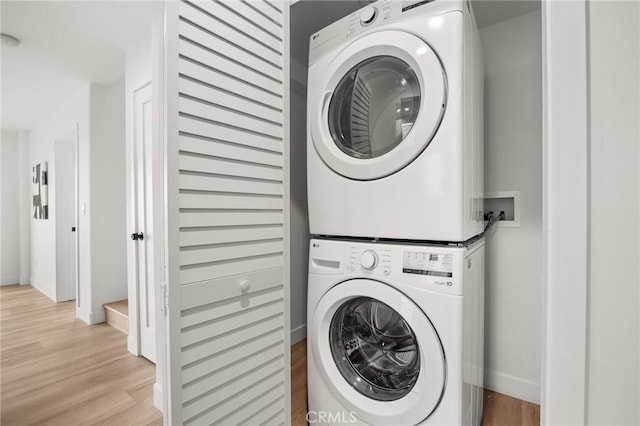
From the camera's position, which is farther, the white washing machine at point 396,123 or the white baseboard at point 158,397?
the white baseboard at point 158,397

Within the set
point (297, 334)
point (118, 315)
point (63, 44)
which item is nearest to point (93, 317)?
point (118, 315)

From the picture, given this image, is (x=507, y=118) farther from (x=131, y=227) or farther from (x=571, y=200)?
(x=131, y=227)

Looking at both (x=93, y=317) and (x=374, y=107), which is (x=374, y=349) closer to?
(x=374, y=107)

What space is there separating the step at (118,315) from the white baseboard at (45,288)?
1368 millimetres

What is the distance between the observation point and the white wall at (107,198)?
9.45ft

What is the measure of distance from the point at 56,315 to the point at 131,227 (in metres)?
1.87

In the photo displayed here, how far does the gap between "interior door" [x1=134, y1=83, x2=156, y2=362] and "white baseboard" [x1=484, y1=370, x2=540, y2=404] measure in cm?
216

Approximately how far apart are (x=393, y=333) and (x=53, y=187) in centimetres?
433

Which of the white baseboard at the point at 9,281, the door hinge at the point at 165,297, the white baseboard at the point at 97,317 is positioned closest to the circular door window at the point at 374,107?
the door hinge at the point at 165,297

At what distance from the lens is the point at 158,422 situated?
1.57 metres

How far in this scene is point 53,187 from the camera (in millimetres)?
3625

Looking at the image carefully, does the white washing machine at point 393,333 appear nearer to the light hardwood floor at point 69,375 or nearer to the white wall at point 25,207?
the light hardwood floor at point 69,375

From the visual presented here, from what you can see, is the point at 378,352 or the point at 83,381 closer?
the point at 378,352

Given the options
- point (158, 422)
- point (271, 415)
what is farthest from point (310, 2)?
point (158, 422)
